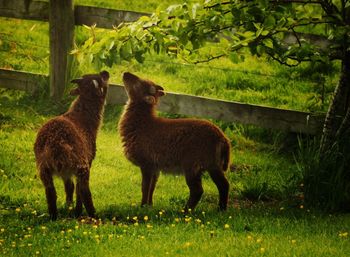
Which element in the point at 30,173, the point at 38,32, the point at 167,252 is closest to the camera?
the point at 167,252

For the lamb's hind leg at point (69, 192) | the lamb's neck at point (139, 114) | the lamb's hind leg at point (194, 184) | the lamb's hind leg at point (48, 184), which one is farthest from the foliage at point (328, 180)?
the lamb's hind leg at point (48, 184)

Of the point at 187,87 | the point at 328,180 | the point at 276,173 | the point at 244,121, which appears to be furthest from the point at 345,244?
the point at 187,87

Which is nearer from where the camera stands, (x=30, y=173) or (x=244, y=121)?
(x=30, y=173)

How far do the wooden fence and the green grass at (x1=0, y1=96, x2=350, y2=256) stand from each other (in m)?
0.60

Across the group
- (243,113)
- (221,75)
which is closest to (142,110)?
(243,113)

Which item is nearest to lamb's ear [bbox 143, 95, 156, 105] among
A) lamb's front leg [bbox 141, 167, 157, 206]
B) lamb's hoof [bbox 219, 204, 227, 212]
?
lamb's front leg [bbox 141, 167, 157, 206]

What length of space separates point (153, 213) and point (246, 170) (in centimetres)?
258

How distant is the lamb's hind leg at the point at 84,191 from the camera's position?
7.53 metres

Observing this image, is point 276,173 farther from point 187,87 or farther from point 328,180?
point 187,87

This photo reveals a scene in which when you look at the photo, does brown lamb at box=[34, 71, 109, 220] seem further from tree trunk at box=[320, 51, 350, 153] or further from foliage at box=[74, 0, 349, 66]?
tree trunk at box=[320, 51, 350, 153]

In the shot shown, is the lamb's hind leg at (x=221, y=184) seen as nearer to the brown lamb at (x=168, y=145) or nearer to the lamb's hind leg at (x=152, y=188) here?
the brown lamb at (x=168, y=145)

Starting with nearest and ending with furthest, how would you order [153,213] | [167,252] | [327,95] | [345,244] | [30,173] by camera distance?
[167,252] → [345,244] → [153,213] → [30,173] → [327,95]

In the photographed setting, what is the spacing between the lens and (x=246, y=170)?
10.0m

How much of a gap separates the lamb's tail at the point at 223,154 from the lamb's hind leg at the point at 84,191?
1.50m
